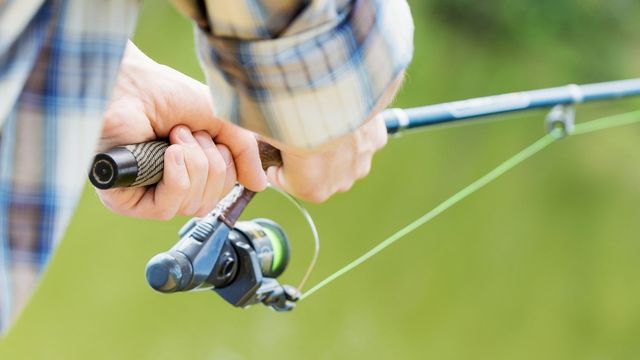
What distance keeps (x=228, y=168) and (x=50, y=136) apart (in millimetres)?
375

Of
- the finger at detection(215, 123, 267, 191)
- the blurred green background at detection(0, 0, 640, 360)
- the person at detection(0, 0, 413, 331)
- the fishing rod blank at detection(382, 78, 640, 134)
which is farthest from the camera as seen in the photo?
the blurred green background at detection(0, 0, 640, 360)

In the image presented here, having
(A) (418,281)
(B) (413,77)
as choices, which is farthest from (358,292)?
(B) (413,77)

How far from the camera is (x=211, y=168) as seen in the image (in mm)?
985

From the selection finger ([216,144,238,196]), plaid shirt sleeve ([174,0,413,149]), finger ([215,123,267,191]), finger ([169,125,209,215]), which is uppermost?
plaid shirt sleeve ([174,0,413,149])

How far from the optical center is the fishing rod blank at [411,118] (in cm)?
89

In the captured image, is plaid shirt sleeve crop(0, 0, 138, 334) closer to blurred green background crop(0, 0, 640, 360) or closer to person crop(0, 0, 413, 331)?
person crop(0, 0, 413, 331)

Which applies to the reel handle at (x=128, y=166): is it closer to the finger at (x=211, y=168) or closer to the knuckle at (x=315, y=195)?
the finger at (x=211, y=168)

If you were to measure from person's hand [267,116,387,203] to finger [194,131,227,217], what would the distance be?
108mm

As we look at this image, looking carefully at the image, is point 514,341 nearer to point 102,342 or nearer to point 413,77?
point 102,342

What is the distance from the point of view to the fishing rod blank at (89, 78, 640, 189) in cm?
89

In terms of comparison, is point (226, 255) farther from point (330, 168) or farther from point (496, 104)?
point (496, 104)

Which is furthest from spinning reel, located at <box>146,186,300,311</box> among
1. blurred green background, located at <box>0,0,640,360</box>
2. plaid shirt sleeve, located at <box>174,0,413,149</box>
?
blurred green background, located at <box>0,0,640,360</box>

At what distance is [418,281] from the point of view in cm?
398

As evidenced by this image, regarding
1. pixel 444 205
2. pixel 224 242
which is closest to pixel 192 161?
pixel 224 242
